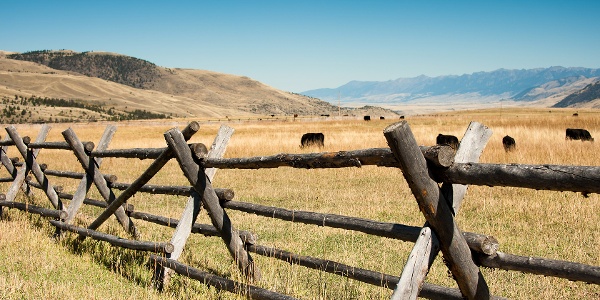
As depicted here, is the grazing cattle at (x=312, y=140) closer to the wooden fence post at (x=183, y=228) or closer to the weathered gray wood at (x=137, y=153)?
the weathered gray wood at (x=137, y=153)

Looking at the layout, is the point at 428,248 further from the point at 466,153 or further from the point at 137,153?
the point at 137,153

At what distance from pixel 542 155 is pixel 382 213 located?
874cm

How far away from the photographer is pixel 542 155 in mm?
15562

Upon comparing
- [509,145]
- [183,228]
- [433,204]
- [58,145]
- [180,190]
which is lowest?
[509,145]

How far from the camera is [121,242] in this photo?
620 centimetres

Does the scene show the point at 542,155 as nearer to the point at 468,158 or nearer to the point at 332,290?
the point at 332,290

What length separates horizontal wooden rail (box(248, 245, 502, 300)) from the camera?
3850 mm

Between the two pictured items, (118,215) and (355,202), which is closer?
(118,215)

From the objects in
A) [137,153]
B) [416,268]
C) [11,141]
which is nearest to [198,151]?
[137,153]

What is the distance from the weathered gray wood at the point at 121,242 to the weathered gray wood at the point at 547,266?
10.9ft

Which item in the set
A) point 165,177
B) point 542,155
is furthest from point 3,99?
point 542,155

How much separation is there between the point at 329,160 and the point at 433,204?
1103 millimetres

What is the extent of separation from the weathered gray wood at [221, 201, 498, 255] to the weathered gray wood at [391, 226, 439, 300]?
1.09ft

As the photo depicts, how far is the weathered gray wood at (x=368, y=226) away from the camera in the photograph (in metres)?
3.27
